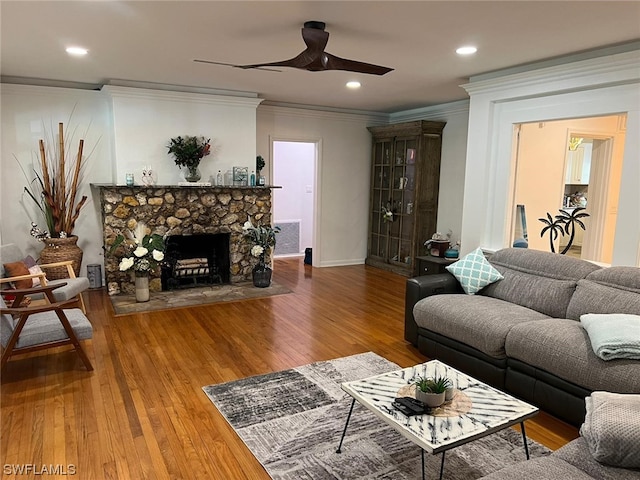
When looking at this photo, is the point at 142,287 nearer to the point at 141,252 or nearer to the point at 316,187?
the point at 141,252

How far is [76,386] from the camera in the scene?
10.3 feet

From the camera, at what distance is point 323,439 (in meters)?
2.54

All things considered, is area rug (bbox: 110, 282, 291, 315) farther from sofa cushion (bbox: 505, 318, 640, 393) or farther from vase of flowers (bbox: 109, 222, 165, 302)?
sofa cushion (bbox: 505, 318, 640, 393)

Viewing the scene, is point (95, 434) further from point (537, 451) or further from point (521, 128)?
point (521, 128)

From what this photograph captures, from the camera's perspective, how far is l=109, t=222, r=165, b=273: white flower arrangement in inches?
198

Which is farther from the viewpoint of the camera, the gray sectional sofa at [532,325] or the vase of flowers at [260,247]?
the vase of flowers at [260,247]

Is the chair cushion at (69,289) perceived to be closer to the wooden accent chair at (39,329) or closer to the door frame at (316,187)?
the wooden accent chair at (39,329)

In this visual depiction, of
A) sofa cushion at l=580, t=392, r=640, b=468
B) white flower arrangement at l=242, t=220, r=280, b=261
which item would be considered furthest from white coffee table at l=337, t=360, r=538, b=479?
white flower arrangement at l=242, t=220, r=280, b=261

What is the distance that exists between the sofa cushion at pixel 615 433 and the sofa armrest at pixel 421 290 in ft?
6.65

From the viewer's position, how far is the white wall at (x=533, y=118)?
11.6ft

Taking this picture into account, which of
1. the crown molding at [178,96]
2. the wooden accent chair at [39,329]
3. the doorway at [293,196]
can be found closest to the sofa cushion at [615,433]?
the wooden accent chair at [39,329]

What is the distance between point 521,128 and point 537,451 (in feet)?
10.7

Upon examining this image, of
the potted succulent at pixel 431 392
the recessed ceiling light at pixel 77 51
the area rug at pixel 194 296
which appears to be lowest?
the area rug at pixel 194 296

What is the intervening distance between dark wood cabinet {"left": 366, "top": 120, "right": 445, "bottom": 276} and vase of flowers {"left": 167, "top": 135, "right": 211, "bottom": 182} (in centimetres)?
290
